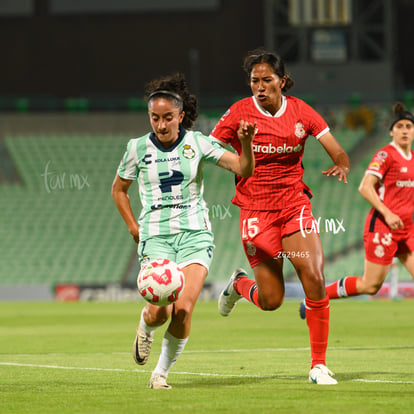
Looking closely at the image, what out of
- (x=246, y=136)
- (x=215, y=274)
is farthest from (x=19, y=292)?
(x=246, y=136)

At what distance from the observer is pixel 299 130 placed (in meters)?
7.30

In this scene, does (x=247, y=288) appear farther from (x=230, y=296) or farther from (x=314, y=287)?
(x=314, y=287)

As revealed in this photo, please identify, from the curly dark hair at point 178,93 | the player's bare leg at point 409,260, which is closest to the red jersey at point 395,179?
the player's bare leg at point 409,260

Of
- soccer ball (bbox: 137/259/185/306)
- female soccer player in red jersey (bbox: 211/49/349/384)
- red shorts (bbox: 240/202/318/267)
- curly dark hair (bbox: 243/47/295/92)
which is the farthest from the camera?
red shorts (bbox: 240/202/318/267)

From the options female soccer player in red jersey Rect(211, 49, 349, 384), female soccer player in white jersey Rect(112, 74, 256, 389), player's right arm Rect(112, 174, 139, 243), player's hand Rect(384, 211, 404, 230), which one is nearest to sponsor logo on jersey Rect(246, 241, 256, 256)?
female soccer player in red jersey Rect(211, 49, 349, 384)

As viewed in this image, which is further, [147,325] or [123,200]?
[123,200]

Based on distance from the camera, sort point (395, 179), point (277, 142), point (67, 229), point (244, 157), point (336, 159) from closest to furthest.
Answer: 1. point (244, 157)
2. point (336, 159)
3. point (277, 142)
4. point (395, 179)
5. point (67, 229)

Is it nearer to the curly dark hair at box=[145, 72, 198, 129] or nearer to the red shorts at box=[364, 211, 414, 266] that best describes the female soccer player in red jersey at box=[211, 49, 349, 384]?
the curly dark hair at box=[145, 72, 198, 129]

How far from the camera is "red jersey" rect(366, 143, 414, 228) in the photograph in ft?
32.7

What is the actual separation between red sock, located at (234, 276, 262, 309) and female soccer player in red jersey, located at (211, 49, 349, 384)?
39 centimetres

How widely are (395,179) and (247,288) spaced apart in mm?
2543

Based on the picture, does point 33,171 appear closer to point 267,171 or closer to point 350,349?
point 350,349

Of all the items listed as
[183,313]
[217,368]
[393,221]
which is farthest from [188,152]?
[393,221]

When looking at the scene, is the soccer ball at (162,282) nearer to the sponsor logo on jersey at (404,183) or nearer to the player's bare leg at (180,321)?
the player's bare leg at (180,321)
